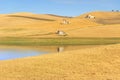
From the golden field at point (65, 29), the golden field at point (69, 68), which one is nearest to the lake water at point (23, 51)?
the golden field at point (69, 68)

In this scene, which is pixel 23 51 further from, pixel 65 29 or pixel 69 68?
pixel 65 29

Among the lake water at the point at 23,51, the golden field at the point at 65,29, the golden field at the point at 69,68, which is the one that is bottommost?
the golden field at the point at 65,29

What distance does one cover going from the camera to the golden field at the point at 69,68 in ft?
57.0

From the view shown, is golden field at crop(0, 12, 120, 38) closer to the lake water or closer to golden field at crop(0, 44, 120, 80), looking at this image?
the lake water

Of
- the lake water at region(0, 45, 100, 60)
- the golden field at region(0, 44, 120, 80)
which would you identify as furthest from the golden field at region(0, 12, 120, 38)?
the golden field at region(0, 44, 120, 80)

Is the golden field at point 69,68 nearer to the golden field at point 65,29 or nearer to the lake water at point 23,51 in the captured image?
the lake water at point 23,51

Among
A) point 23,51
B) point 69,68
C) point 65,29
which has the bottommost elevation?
point 65,29

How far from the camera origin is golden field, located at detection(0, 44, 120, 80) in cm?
1738

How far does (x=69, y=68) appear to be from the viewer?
1945cm

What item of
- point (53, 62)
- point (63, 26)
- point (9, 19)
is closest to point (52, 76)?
point (53, 62)

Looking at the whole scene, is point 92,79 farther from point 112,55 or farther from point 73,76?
point 112,55

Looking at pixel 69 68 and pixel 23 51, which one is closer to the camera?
pixel 69 68

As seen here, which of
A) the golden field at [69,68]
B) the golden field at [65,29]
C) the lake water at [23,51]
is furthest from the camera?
the golden field at [65,29]

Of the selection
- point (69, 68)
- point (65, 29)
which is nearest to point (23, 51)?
point (69, 68)
